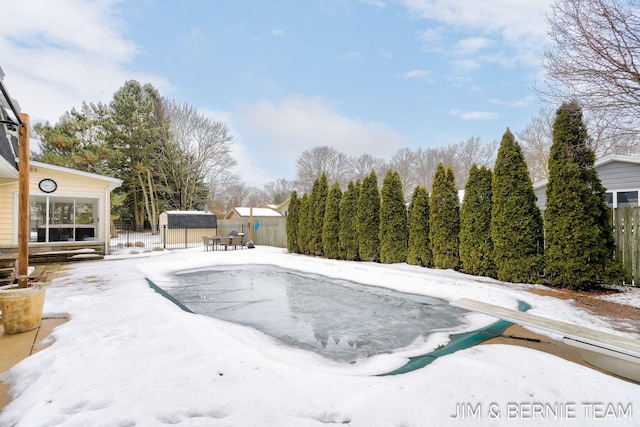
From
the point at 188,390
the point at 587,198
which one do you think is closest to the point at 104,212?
the point at 188,390

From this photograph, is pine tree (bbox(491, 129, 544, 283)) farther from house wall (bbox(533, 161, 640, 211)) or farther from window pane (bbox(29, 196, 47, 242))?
Result: window pane (bbox(29, 196, 47, 242))

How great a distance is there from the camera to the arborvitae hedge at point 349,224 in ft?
32.8

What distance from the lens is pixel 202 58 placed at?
16203 millimetres

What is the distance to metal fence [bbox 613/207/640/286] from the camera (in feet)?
16.9

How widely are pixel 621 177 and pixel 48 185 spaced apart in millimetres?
17255

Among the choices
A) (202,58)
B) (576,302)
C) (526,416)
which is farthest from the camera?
(202,58)

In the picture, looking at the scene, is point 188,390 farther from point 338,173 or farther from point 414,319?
point 338,173

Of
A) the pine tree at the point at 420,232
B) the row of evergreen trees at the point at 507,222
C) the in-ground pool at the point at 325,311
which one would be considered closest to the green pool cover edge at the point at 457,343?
the in-ground pool at the point at 325,311

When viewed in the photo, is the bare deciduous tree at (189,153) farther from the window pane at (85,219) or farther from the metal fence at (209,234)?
the window pane at (85,219)

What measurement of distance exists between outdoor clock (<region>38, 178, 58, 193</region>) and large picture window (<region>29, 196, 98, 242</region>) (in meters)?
0.36

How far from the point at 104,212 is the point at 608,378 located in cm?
1324

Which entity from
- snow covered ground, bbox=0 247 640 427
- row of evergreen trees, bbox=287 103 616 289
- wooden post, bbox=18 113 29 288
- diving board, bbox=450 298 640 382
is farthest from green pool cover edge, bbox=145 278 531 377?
wooden post, bbox=18 113 29 288

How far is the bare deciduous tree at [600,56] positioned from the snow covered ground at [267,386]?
12.5 feet

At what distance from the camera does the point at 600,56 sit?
4.91 metres
